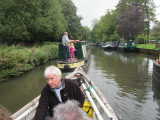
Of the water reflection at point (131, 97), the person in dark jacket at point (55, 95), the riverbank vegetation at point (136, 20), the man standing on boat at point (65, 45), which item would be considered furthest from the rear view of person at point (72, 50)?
the riverbank vegetation at point (136, 20)

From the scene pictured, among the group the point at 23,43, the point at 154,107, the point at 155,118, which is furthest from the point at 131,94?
the point at 23,43

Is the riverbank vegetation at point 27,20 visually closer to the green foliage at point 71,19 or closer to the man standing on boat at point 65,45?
the man standing on boat at point 65,45

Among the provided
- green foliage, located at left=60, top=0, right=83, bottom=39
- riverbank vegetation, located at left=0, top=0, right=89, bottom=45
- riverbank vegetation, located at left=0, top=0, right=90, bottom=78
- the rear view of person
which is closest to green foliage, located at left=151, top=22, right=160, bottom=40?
green foliage, located at left=60, top=0, right=83, bottom=39

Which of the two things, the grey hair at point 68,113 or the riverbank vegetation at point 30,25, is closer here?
the grey hair at point 68,113

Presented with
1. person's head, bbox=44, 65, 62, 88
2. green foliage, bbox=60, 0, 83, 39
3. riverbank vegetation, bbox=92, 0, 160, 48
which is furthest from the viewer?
green foliage, bbox=60, 0, 83, 39

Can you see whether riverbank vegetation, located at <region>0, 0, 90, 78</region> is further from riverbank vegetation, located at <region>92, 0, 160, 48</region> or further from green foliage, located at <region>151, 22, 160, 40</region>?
green foliage, located at <region>151, 22, 160, 40</region>

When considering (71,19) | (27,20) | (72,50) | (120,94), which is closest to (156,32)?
(71,19)

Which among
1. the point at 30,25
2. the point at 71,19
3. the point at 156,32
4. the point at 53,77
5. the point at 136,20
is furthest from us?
the point at 156,32

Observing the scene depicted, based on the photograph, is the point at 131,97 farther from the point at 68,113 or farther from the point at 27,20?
the point at 27,20

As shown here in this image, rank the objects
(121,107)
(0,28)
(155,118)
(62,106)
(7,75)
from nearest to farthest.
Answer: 1. (62,106)
2. (155,118)
3. (121,107)
4. (7,75)
5. (0,28)

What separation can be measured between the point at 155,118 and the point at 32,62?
470 inches

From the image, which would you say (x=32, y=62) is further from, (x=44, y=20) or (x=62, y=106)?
(x=62, y=106)

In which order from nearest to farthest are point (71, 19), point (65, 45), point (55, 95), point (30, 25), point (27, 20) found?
1. point (55, 95)
2. point (65, 45)
3. point (27, 20)
4. point (30, 25)
5. point (71, 19)

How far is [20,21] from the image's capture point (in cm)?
2134
